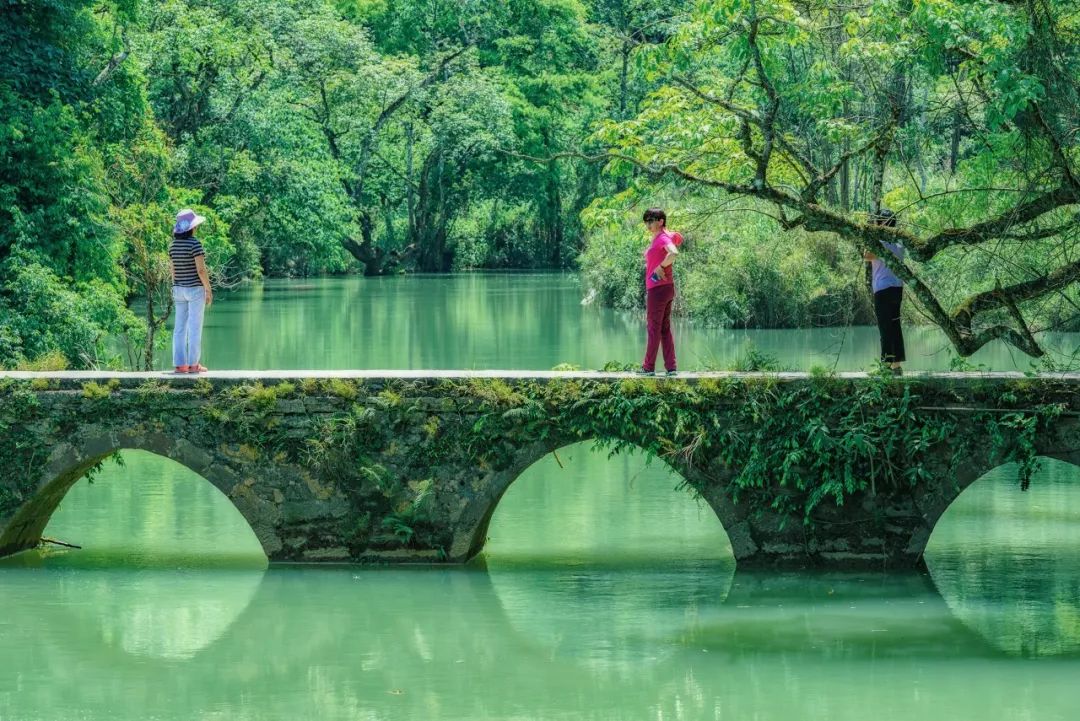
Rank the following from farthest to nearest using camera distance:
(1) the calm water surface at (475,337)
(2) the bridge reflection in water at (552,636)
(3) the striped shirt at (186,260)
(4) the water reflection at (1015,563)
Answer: (1) the calm water surface at (475,337) → (3) the striped shirt at (186,260) → (4) the water reflection at (1015,563) → (2) the bridge reflection in water at (552,636)

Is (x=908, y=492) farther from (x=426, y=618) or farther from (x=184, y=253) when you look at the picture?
(x=184, y=253)

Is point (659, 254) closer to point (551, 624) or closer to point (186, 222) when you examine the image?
point (551, 624)

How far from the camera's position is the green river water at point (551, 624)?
10.6 metres

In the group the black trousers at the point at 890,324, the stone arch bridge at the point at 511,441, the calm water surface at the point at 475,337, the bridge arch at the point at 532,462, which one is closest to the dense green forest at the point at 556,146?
the black trousers at the point at 890,324

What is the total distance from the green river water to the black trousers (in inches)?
69.1

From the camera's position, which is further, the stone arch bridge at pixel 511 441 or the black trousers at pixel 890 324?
the black trousers at pixel 890 324

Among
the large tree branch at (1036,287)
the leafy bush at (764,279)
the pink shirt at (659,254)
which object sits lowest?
the large tree branch at (1036,287)

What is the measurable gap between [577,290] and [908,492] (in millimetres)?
39340

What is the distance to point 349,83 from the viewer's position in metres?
57.1

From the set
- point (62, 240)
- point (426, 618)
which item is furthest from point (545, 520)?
point (62, 240)

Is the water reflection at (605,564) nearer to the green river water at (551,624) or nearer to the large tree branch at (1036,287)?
the green river water at (551,624)

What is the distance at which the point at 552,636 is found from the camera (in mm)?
11984

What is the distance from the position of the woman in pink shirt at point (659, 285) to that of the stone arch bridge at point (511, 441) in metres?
0.42

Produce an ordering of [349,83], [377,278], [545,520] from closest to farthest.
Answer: [545,520] → [349,83] → [377,278]
